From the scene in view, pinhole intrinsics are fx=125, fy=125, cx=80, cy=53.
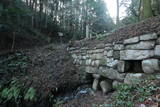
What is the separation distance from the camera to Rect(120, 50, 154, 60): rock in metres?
2.32

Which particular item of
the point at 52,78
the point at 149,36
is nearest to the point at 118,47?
the point at 149,36

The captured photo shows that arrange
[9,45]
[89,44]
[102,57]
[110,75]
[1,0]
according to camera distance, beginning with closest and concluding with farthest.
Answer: [110,75]
[102,57]
[89,44]
[1,0]
[9,45]

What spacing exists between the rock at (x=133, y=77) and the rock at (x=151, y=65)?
134mm

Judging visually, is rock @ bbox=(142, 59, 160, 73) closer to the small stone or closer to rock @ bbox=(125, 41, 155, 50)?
rock @ bbox=(125, 41, 155, 50)

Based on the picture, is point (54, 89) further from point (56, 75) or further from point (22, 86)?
point (22, 86)

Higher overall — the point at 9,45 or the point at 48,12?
the point at 48,12

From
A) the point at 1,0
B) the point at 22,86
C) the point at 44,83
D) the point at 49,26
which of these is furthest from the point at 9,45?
the point at 49,26

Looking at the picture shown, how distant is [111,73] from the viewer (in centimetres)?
319

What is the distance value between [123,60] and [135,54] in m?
0.35

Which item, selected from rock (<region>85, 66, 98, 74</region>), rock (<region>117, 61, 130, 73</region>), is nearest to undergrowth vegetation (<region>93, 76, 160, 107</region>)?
rock (<region>117, 61, 130, 73</region>)

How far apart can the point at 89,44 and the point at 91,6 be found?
1263 centimetres

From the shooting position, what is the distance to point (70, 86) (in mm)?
4340

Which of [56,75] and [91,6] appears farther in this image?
[91,6]

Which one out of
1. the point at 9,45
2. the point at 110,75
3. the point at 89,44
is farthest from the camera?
the point at 9,45
